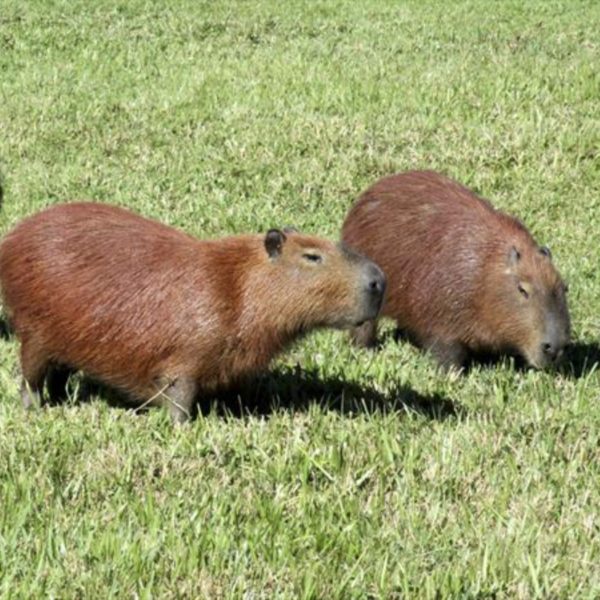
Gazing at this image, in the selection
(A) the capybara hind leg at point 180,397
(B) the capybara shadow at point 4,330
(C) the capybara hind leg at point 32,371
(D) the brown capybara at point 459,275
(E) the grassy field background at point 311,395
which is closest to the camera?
(E) the grassy field background at point 311,395

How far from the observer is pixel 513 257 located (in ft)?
19.6

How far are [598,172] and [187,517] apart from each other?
6.13 metres

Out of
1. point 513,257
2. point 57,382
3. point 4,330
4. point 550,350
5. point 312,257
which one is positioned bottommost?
point 4,330

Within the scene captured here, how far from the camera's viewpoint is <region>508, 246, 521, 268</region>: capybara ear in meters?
5.96

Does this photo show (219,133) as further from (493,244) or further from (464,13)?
(464,13)

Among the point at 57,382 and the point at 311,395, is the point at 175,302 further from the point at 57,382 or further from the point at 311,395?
the point at 311,395

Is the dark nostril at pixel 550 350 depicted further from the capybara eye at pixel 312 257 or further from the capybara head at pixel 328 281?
the capybara eye at pixel 312 257

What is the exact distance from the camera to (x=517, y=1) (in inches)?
711

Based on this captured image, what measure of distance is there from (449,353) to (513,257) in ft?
1.75

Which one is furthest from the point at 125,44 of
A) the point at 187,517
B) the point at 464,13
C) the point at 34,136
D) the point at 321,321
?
the point at 187,517

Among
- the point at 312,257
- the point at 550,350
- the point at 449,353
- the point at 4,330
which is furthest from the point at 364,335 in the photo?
the point at 4,330

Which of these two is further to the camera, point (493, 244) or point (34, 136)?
point (34, 136)

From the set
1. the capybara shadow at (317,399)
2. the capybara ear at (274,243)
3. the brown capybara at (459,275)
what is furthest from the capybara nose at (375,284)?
the brown capybara at (459,275)

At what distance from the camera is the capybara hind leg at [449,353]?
605cm
